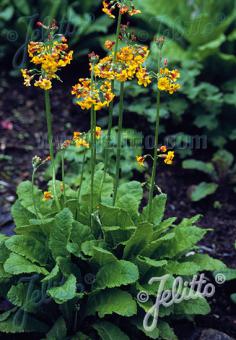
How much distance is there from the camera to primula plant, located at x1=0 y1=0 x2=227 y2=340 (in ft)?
9.16

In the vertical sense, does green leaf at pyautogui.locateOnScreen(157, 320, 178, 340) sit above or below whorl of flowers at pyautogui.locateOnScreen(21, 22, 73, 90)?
below

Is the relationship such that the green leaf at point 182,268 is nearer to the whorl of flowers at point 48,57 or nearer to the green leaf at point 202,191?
the whorl of flowers at point 48,57

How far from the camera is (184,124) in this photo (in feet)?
17.2

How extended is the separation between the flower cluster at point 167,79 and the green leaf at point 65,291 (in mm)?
998

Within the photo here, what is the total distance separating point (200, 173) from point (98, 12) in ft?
7.72

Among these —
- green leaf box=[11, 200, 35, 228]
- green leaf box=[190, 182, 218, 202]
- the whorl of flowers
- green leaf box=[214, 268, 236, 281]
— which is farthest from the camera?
green leaf box=[190, 182, 218, 202]

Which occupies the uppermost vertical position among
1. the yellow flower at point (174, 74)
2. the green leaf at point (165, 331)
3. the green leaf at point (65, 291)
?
the yellow flower at point (174, 74)

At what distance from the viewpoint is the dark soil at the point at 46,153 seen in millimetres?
3537

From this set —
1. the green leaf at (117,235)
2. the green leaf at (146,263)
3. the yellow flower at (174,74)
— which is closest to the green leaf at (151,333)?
the green leaf at (146,263)

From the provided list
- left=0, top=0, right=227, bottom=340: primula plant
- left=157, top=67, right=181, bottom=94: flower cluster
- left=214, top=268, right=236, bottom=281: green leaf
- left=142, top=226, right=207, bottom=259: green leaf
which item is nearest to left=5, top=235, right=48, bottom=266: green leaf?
left=0, top=0, right=227, bottom=340: primula plant

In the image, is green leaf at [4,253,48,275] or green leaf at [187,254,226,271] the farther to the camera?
green leaf at [187,254,226,271]

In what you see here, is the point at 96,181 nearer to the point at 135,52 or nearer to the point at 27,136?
the point at 135,52

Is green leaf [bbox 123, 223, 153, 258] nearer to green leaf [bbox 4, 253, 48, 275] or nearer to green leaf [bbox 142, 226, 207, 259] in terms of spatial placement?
green leaf [bbox 142, 226, 207, 259]

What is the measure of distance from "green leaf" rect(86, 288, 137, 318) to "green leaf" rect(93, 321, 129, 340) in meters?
0.08
